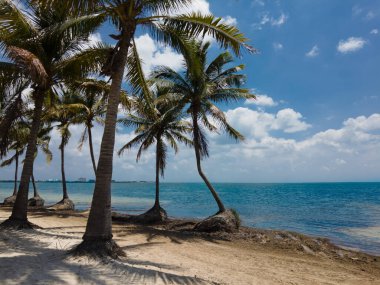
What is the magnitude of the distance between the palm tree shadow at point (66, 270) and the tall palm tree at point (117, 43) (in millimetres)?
633

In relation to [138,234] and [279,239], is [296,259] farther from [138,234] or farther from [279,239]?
[138,234]

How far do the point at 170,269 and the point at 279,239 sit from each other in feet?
29.9

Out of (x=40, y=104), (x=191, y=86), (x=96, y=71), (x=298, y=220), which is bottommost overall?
(x=298, y=220)

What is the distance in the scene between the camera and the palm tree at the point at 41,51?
31.2 ft

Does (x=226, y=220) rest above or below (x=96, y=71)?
below

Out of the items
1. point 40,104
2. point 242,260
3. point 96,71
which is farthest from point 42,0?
point 242,260

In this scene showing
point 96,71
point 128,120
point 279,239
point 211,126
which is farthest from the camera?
point 128,120

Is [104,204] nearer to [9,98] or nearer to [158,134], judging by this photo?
[9,98]

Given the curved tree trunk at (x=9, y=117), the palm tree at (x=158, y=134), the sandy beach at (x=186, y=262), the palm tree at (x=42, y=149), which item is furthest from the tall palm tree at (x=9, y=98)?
the palm tree at (x=42, y=149)

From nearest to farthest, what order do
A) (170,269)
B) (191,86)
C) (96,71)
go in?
(170,269), (96,71), (191,86)

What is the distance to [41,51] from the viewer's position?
11.6 metres

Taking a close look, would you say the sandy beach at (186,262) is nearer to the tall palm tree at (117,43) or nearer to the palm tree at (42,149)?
the tall palm tree at (117,43)

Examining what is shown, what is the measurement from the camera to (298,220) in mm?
26891

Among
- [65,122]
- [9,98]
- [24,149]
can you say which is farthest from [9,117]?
[24,149]
